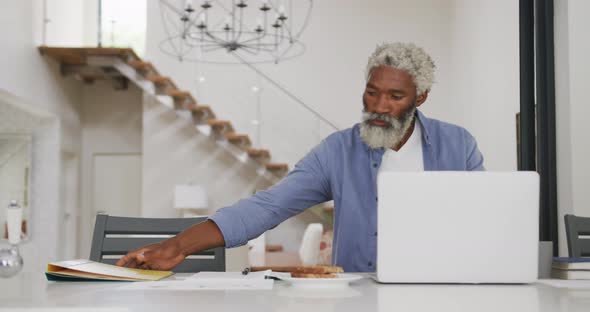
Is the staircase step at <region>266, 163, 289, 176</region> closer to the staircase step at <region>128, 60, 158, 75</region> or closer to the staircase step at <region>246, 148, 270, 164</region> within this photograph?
the staircase step at <region>246, 148, 270, 164</region>

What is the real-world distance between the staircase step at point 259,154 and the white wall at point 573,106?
4.92 metres

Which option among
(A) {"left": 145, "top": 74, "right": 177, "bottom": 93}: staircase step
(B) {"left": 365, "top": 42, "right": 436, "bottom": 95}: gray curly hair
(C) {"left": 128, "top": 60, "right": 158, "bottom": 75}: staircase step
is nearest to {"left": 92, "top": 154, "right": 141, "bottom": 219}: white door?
(A) {"left": 145, "top": 74, "right": 177, "bottom": 93}: staircase step

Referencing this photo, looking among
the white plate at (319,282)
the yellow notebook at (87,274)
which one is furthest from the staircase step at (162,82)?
the white plate at (319,282)

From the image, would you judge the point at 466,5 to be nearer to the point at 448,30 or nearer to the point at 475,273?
the point at 448,30

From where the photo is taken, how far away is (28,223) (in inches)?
344

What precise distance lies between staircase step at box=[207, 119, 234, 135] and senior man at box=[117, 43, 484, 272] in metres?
6.78

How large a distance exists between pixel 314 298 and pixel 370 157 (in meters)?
1.02

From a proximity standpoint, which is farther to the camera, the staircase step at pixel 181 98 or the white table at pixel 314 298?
the staircase step at pixel 181 98

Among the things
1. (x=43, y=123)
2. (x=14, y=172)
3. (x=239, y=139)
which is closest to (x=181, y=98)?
(x=239, y=139)

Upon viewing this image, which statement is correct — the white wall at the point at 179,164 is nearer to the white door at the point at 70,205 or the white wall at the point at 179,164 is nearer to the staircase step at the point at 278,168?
the staircase step at the point at 278,168

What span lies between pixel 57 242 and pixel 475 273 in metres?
8.13

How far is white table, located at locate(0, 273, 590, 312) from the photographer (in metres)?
1.22

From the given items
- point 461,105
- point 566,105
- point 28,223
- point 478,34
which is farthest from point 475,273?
point 28,223

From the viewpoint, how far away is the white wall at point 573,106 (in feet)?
14.4
